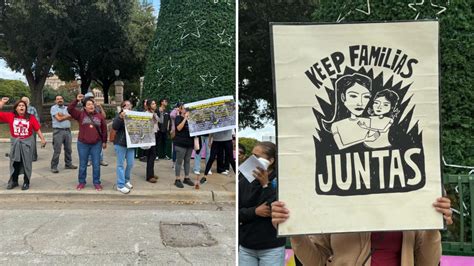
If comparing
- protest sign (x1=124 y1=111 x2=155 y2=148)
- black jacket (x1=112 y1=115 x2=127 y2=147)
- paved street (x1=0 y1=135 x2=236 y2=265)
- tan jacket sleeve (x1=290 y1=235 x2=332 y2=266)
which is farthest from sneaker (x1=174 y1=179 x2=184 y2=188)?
tan jacket sleeve (x1=290 y1=235 x2=332 y2=266)

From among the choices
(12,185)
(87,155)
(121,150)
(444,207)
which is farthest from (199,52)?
(444,207)

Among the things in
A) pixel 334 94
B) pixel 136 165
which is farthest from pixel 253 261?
pixel 136 165

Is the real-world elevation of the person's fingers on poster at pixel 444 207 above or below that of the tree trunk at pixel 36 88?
below

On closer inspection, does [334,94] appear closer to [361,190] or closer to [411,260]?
[361,190]

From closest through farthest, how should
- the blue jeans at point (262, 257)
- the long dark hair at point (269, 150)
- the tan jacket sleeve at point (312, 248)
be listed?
the tan jacket sleeve at point (312, 248)
the long dark hair at point (269, 150)
the blue jeans at point (262, 257)

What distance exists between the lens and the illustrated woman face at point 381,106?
7.38ft

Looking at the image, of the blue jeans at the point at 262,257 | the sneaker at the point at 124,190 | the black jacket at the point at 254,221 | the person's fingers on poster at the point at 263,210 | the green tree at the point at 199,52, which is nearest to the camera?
the person's fingers on poster at the point at 263,210

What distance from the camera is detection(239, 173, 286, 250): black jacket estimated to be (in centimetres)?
325

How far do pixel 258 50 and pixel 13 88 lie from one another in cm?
4480

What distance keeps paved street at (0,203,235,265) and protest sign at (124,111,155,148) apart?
1155 millimetres

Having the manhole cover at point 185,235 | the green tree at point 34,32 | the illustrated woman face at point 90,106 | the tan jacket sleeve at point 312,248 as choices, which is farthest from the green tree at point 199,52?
the green tree at point 34,32

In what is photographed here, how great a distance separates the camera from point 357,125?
2248 millimetres

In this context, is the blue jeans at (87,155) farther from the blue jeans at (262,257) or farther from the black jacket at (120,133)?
the blue jeans at (262,257)

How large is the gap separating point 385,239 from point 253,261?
56.4 inches
